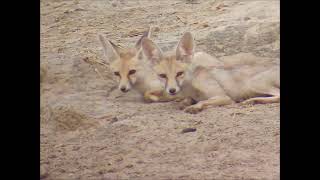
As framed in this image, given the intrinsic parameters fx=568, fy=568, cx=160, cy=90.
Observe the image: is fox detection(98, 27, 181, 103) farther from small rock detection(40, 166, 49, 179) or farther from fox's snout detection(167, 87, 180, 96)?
small rock detection(40, 166, 49, 179)

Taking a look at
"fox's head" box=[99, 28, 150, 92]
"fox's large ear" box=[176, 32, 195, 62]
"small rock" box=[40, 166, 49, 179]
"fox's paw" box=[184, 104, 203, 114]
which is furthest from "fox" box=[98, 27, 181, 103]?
"small rock" box=[40, 166, 49, 179]

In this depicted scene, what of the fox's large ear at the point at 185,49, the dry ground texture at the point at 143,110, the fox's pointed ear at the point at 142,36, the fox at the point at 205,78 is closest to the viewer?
the dry ground texture at the point at 143,110

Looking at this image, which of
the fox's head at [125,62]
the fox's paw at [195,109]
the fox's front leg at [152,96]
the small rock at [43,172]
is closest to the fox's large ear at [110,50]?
the fox's head at [125,62]

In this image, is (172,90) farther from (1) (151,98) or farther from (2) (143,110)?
(2) (143,110)

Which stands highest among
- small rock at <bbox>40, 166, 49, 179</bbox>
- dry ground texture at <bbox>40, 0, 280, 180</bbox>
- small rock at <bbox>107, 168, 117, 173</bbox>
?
dry ground texture at <bbox>40, 0, 280, 180</bbox>

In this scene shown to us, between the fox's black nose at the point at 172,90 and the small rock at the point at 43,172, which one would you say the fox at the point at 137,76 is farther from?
the small rock at the point at 43,172

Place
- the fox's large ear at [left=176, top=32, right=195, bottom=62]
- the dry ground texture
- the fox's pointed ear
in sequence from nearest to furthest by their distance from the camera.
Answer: the dry ground texture → the fox's large ear at [left=176, top=32, right=195, bottom=62] → the fox's pointed ear

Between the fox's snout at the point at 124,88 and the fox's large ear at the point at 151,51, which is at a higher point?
the fox's large ear at the point at 151,51

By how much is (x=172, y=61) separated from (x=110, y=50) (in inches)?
26.3

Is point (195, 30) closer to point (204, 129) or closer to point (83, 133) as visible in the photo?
point (204, 129)

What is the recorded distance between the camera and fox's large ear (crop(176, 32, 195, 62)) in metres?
5.68

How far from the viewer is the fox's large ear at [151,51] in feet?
18.7

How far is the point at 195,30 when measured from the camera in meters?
5.79

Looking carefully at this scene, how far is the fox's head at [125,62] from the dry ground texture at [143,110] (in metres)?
0.09
